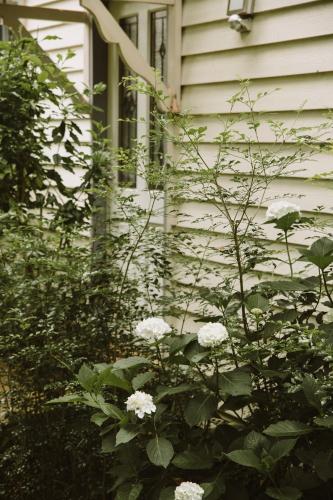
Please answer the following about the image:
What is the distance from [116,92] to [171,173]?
3.44 metres

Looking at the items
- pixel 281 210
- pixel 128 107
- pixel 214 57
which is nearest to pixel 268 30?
pixel 214 57

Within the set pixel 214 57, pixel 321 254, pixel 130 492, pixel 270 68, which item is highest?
pixel 214 57

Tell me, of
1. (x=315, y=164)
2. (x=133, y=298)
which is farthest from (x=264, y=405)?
(x=315, y=164)

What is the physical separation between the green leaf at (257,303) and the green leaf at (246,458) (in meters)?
0.48

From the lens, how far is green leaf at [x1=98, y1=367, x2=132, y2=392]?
2.43 m

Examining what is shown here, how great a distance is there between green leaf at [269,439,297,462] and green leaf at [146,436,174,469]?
0.97 ft

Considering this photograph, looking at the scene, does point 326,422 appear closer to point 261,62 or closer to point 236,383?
point 236,383

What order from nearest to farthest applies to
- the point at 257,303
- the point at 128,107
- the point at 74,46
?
the point at 257,303 < the point at 128,107 < the point at 74,46

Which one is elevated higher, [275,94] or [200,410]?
[275,94]

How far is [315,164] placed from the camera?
4.02 meters

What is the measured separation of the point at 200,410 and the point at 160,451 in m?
0.18

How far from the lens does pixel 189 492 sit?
224 cm

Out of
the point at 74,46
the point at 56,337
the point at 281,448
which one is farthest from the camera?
the point at 74,46

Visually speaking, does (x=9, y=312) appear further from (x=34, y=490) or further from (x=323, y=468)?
(x=323, y=468)
